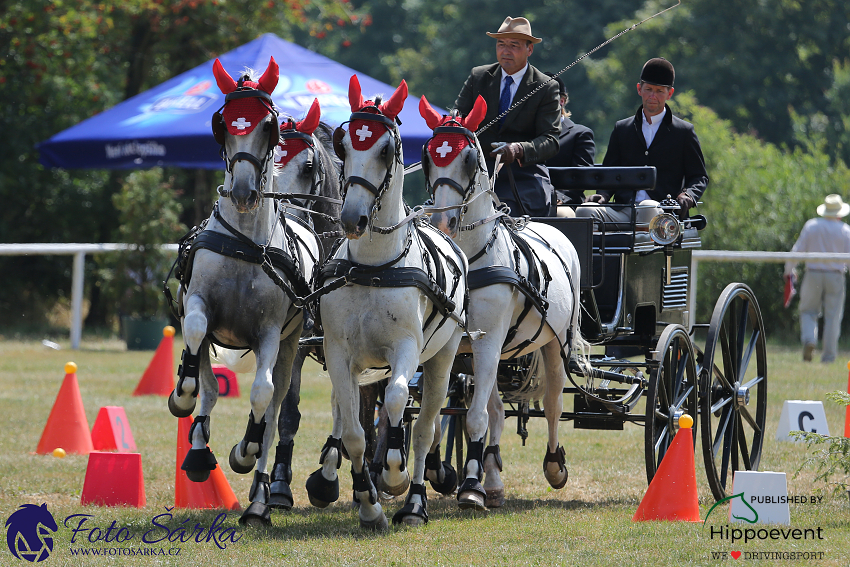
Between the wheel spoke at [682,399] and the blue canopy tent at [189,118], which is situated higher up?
the blue canopy tent at [189,118]

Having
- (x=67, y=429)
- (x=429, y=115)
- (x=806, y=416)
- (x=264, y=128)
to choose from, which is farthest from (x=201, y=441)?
(x=806, y=416)

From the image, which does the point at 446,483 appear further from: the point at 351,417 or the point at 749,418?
the point at 749,418

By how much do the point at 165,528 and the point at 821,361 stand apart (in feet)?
34.4

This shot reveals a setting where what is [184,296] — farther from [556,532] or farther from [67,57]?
[67,57]

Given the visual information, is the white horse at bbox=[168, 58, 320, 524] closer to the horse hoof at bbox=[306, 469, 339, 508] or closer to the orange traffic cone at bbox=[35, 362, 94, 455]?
the horse hoof at bbox=[306, 469, 339, 508]

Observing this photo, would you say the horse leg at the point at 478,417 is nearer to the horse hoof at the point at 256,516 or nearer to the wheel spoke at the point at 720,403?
the horse hoof at the point at 256,516

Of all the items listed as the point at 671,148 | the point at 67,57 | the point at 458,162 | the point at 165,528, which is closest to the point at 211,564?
the point at 165,528

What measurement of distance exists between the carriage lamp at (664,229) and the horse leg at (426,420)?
183cm

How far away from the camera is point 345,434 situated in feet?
17.4

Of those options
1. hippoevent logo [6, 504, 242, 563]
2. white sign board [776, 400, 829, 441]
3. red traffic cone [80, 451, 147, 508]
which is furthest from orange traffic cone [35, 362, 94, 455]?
white sign board [776, 400, 829, 441]

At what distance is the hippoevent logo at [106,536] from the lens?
5031mm

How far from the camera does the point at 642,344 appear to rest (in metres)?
7.38

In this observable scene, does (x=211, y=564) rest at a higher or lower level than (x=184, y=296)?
lower

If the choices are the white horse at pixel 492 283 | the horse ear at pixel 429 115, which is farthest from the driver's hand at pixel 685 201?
the horse ear at pixel 429 115
